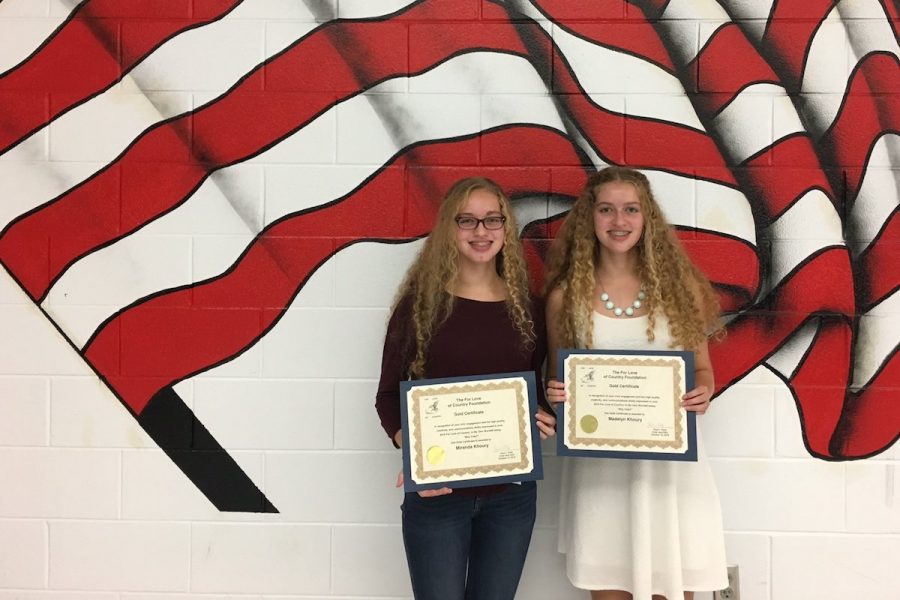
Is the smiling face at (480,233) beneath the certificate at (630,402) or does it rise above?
above

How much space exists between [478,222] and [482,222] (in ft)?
0.03

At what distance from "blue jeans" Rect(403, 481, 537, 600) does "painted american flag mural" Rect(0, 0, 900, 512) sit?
72cm

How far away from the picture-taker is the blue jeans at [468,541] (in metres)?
1.66

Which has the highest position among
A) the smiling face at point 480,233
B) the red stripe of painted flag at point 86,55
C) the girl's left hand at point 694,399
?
the red stripe of painted flag at point 86,55

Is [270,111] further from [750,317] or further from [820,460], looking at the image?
[820,460]

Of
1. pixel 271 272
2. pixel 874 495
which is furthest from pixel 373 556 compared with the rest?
pixel 874 495

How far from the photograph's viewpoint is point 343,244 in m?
2.08

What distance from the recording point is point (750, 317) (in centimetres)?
204

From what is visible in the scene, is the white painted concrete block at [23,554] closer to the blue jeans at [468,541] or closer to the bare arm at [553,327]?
the blue jeans at [468,541]

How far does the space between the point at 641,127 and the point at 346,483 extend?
57.7 inches

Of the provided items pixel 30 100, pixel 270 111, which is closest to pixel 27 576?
pixel 30 100

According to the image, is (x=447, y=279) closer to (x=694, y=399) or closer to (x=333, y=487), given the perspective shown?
(x=694, y=399)

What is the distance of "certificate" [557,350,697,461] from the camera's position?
63.7 inches

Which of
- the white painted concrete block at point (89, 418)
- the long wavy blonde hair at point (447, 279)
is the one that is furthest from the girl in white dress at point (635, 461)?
the white painted concrete block at point (89, 418)
